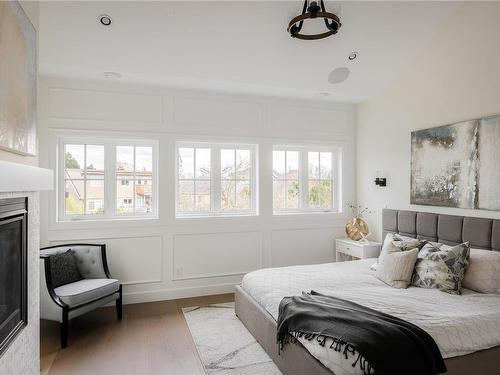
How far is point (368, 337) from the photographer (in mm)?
1838

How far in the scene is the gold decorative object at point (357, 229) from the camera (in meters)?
4.41

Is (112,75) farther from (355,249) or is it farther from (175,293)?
(355,249)

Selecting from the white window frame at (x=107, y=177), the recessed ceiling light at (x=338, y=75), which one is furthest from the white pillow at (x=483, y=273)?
the white window frame at (x=107, y=177)

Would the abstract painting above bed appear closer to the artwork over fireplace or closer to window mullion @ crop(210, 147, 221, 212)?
window mullion @ crop(210, 147, 221, 212)

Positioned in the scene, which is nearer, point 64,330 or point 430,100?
point 64,330

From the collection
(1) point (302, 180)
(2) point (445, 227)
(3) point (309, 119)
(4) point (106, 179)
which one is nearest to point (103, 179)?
(4) point (106, 179)

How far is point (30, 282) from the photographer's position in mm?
2193

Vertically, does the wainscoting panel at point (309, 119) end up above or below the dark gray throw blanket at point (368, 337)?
above

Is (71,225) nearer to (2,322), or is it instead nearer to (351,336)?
(2,322)

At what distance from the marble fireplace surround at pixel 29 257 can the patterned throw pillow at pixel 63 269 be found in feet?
2.90

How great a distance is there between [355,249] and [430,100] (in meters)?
1.93

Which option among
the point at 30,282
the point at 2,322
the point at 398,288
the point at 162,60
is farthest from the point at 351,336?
the point at 162,60

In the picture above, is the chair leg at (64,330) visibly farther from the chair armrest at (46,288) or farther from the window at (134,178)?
the window at (134,178)

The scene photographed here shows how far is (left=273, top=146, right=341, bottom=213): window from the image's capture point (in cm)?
466
